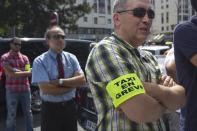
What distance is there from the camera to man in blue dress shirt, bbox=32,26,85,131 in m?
4.82

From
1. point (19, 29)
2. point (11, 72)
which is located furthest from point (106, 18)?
point (11, 72)

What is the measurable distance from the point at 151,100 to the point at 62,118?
2.70 metres

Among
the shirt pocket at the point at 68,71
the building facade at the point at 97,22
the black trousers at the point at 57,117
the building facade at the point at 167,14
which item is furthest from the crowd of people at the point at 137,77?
the building facade at the point at 167,14

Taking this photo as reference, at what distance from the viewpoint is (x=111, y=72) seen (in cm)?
227

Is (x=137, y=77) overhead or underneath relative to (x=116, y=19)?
underneath

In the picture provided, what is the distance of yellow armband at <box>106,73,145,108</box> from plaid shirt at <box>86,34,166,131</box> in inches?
1.4

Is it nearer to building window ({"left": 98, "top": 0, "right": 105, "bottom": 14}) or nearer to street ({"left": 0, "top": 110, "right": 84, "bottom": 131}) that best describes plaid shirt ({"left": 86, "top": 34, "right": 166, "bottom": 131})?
street ({"left": 0, "top": 110, "right": 84, "bottom": 131})

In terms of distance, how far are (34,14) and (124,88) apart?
35.4 metres

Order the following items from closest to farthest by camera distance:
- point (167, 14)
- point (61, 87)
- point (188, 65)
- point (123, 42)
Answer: point (123, 42) → point (188, 65) → point (61, 87) → point (167, 14)

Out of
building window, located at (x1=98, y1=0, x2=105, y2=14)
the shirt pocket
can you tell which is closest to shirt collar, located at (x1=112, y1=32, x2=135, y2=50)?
the shirt pocket

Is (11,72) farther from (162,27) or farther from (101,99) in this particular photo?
(162,27)

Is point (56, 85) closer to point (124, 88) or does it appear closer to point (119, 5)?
point (119, 5)

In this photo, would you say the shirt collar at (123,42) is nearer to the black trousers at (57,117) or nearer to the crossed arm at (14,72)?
the black trousers at (57,117)

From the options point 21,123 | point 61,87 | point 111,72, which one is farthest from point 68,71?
point 21,123
